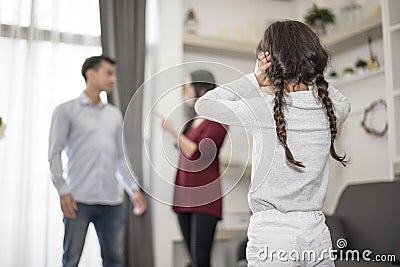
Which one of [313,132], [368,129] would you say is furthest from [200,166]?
[368,129]

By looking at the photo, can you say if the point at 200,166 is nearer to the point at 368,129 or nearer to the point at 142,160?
the point at 142,160

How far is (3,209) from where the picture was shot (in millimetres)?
3338

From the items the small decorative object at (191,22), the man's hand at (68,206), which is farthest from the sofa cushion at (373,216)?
the small decorative object at (191,22)

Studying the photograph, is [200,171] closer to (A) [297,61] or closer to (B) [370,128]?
(A) [297,61]

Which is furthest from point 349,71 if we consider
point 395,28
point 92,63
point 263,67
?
point 263,67

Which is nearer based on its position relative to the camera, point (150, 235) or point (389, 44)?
point (389, 44)

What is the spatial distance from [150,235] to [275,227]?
2.53 m

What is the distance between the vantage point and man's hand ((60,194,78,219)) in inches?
113

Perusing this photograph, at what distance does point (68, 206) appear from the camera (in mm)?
2867

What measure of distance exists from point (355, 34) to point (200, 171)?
90.2 inches

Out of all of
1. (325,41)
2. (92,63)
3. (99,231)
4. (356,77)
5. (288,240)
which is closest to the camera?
(288,240)

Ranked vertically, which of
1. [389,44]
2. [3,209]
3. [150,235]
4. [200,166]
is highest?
[389,44]

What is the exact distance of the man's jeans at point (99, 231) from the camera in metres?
2.86

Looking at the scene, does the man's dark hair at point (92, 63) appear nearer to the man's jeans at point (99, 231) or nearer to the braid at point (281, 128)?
the man's jeans at point (99, 231)
